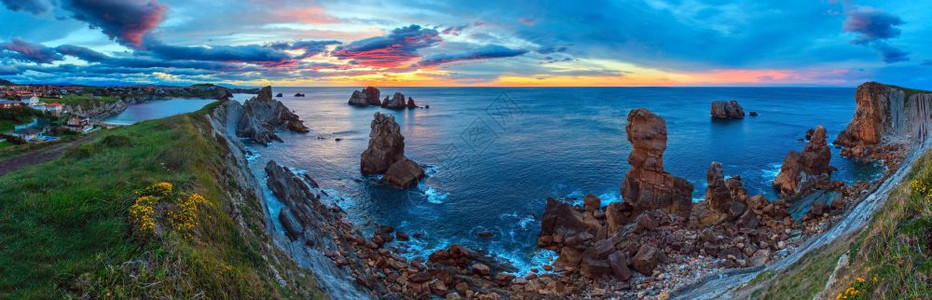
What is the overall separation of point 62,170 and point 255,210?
8.30 metres

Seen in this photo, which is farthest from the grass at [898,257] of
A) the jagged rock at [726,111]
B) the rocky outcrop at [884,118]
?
the jagged rock at [726,111]

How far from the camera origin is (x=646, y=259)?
88.2 ft

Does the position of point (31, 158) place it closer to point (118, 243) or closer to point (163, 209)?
point (163, 209)

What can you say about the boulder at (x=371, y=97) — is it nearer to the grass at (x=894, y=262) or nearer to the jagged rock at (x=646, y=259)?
the jagged rock at (x=646, y=259)

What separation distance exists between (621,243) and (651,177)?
1181cm

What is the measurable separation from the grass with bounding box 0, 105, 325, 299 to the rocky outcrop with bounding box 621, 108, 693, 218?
31039mm

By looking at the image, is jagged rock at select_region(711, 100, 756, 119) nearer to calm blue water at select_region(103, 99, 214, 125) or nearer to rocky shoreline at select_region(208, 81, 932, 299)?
rocky shoreline at select_region(208, 81, 932, 299)

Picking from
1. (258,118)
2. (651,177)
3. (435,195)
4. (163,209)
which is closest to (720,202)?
(651,177)

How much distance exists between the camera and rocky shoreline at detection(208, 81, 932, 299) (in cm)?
2572

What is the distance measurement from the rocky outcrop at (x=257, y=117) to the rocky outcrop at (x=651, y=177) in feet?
183

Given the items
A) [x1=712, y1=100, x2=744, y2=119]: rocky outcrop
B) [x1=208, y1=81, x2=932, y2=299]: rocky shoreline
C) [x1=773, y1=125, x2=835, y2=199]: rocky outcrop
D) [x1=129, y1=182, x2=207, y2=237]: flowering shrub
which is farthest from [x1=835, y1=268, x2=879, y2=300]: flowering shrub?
[x1=712, y1=100, x2=744, y2=119]: rocky outcrop

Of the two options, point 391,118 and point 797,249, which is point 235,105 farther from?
point 797,249

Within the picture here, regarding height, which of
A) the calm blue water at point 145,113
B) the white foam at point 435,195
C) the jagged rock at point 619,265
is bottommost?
the white foam at point 435,195

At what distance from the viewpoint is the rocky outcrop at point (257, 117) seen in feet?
247
